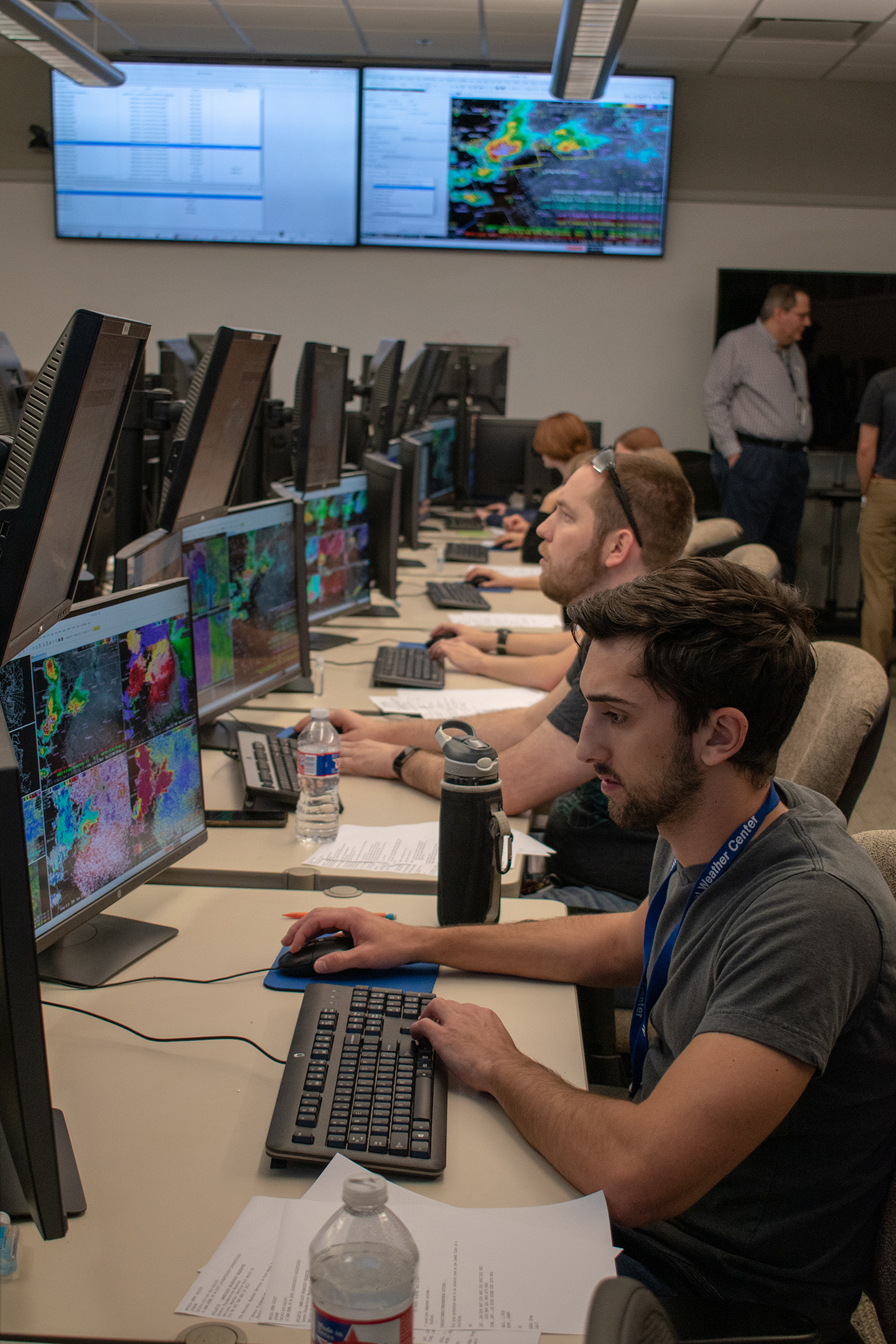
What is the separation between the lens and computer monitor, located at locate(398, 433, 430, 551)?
12.6 ft

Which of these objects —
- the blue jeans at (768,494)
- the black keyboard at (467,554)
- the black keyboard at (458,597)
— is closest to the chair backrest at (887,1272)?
the black keyboard at (458,597)

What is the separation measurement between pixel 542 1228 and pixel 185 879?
2.82ft

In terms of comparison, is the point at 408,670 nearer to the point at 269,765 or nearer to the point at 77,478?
the point at 269,765

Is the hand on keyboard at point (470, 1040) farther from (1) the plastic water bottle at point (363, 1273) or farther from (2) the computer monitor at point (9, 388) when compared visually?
(2) the computer monitor at point (9, 388)

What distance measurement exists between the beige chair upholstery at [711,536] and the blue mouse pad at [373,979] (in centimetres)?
215

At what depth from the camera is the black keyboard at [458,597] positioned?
3605 millimetres

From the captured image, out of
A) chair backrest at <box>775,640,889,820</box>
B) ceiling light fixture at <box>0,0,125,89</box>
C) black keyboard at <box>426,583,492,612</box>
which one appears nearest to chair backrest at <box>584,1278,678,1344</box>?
chair backrest at <box>775,640,889,820</box>

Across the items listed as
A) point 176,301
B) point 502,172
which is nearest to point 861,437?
point 502,172

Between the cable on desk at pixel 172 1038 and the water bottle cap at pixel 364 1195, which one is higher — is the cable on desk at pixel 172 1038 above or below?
below

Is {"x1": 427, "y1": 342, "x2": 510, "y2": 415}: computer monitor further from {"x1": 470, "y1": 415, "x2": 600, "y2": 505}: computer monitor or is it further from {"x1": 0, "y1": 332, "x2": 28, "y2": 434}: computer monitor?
{"x1": 0, "y1": 332, "x2": 28, "y2": 434}: computer monitor

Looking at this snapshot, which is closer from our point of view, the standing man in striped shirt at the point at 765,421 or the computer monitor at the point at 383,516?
the computer monitor at the point at 383,516

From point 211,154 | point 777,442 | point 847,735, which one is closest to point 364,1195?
point 847,735

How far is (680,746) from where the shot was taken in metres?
1.11

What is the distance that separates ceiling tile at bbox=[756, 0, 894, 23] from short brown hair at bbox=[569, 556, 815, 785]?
16.0 ft
